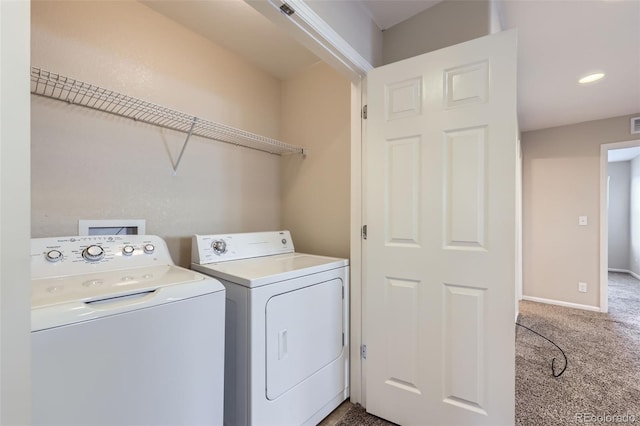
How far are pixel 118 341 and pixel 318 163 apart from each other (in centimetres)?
164

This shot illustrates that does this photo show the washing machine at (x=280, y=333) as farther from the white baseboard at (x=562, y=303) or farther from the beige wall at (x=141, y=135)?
the white baseboard at (x=562, y=303)

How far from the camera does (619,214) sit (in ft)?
18.1

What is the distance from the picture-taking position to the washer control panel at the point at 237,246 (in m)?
1.58

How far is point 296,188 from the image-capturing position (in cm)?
230

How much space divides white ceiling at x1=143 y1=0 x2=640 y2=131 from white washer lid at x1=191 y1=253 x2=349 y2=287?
149cm

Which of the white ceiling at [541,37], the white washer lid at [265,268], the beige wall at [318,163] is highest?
the white ceiling at [541,37]

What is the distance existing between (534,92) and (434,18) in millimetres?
1743

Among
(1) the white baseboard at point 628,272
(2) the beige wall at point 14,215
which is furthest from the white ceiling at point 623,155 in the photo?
(2) the beige wall at point 14,215

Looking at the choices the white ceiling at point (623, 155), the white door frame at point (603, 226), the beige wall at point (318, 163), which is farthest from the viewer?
the white ceiling at point (623, 155)

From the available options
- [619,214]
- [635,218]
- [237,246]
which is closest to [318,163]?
[237,246]

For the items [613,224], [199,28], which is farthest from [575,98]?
[613,224]

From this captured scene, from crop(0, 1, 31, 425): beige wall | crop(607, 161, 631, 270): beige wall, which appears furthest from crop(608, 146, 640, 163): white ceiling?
crop(0, 1, 31, 425): beige wall

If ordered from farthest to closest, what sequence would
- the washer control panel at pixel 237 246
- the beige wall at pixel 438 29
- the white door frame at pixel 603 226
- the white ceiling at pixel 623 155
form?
1. the white ceiling at pixel 623 155
2. the white door frame at pixel 603 226
3. the washer control panel at pixel 237 246
4. the beige wall at pixel 438 29

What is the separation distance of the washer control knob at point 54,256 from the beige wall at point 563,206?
15.2ft
